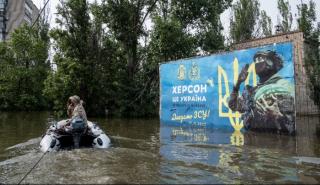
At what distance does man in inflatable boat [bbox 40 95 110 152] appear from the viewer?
1107 centimetres

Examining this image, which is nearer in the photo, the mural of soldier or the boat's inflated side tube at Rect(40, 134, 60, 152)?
the boat's inflated side tube at Rect(40, 134, 60, 152)

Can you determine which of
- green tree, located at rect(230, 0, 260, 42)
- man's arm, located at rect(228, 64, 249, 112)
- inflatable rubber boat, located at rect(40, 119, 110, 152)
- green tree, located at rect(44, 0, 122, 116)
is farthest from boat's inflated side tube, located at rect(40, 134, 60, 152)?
green tree, located at rect(230, 0, 260, 42)

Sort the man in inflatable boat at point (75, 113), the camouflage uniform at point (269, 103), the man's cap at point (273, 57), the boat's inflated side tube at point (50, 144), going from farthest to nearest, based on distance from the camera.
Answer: the man's cap at point (273, 57), the camouflage uniform at point (269, 103), the man in inflatable boat at point (75, 113), the boat's inflated side tube at point (50, 144)

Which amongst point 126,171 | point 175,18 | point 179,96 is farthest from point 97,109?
point 126,171

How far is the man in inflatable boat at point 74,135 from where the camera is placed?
11.1m

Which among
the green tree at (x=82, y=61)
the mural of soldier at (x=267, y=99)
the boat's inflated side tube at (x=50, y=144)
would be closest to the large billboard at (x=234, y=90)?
the mural of soldier at (x=267, y=99)

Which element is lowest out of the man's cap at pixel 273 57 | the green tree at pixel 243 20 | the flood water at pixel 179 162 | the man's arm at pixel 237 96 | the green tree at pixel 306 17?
the flood water at pixel 179 162

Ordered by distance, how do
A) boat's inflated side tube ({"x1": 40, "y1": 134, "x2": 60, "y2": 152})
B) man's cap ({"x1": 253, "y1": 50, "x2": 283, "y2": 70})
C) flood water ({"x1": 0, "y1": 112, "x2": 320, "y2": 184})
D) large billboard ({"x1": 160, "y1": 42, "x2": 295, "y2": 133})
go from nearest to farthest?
flood water ({"x1": 0, "y1": 112, "x2": 320, "y2": 184})
boat's inflated side tube ({"x1": 40, "y1": 134, "x2": 60, "y2": 152})
large billboard ({"x1": 160, "y1": 42, "x2": 295, "y2": 133})
man's cap ({"x1": 253, "y1": 50, "x2": 283, "y2": 70})

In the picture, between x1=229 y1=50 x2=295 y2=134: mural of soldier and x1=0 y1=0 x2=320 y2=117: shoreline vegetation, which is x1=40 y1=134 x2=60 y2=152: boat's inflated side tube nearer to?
x1=229 y1=50 x2=295 y2=134: mural of soldier

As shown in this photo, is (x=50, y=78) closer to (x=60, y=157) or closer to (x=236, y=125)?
(x=236, y=125)

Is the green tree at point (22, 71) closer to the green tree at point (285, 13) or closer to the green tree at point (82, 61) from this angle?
the green tree at point (82, 61)

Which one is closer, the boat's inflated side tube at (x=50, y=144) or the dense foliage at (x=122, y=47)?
the boat's inflated side tube at (x=50, y=144)

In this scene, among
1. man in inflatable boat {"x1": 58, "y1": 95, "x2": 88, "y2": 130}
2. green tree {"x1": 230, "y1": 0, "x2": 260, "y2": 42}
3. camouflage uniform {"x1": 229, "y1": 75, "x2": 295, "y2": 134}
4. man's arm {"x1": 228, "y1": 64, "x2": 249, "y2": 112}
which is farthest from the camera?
green tree {"x1": 230, "y1": 0, "x2": 260, "y2": 42}

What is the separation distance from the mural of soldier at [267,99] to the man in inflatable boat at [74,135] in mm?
6058
